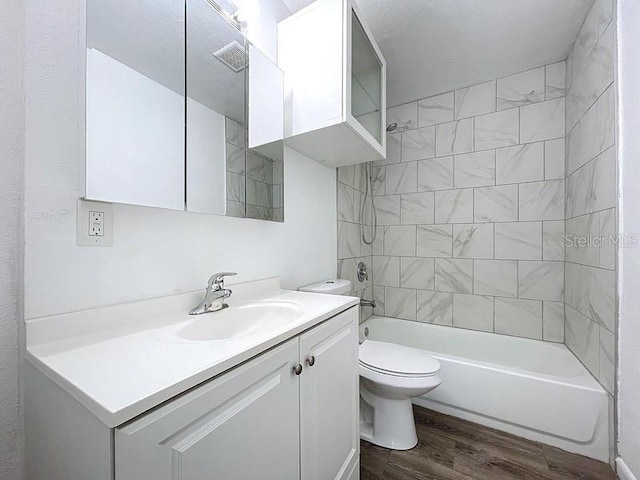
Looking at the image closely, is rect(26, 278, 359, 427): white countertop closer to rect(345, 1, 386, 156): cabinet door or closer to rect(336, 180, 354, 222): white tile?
rect(345, 1, 386, 156): cabinet door

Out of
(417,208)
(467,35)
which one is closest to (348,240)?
(417,208)

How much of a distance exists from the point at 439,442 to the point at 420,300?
1115 millimetres

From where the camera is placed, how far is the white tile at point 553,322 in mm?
1962

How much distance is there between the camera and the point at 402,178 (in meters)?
2.54

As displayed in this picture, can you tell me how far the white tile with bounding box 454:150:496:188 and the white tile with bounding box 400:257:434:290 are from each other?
723 millimetres

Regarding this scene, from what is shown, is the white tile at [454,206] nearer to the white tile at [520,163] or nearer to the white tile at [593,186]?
the white tile at [520,163]

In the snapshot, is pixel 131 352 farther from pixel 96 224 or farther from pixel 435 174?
pixel 435 174

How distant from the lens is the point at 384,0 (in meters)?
1.49

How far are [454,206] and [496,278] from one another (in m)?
0.66

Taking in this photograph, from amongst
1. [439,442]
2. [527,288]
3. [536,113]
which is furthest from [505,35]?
[439,442]

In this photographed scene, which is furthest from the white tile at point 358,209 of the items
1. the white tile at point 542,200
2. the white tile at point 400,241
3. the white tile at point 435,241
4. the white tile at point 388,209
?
the white tile at point 542,200

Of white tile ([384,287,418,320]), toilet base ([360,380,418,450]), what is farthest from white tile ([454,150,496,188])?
toilet base ([360,380,418,450])

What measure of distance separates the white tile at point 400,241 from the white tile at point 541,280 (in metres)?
0.82

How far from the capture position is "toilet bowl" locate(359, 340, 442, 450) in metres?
1.44
